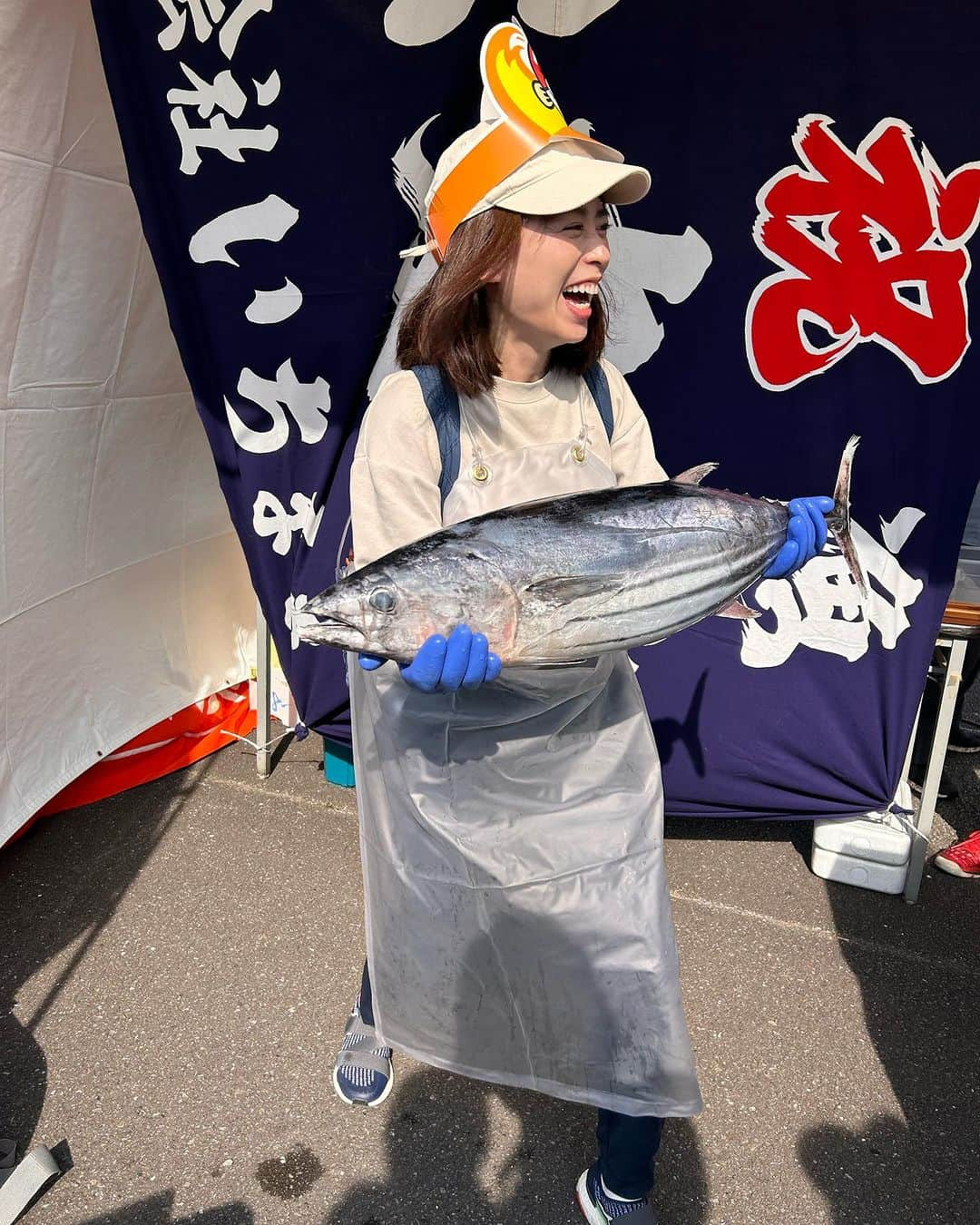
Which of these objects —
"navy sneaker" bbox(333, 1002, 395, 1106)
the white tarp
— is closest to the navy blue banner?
the white tarp

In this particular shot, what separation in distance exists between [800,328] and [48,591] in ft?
9.54

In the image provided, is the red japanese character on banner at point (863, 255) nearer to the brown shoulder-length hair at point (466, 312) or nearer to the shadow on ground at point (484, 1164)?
the brown shoulder-length hair at point (466, 312)

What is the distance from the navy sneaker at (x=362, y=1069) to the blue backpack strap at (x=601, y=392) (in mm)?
1867

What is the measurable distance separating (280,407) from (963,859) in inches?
127

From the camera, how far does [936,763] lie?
3.38 meters

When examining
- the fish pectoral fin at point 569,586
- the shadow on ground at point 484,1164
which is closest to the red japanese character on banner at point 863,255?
the fish pectoral fin at point 569,586

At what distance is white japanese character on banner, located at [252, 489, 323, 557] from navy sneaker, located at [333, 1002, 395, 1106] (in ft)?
5.74

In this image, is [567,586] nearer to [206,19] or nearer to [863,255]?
[863,255]

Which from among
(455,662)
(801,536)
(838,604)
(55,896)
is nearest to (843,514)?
(801,536)

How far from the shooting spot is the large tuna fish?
1.59m

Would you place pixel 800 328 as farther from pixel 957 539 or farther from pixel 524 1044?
pixel 524 1044

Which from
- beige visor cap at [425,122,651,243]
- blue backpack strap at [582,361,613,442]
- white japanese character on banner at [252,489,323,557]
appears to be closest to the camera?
beige visor cap at [425,122,651,243]

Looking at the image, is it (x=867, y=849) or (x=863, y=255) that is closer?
(x=863, y=255)

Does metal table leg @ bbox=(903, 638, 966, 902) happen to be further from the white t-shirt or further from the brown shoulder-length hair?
the brown shoulder-length hair
